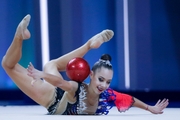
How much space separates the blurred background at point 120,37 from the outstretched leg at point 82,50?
98 cm

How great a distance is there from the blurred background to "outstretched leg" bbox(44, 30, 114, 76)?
0.98 meters

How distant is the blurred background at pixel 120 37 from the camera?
2852mm

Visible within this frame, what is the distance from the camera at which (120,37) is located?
287 cm

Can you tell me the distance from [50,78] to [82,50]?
404 mm

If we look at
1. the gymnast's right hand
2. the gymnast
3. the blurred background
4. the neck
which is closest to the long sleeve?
the gymnast

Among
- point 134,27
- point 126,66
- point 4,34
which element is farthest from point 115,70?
point 4,34

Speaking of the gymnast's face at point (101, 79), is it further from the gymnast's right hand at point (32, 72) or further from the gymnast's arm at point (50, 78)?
the gymnast's right hand at point (32, 72)

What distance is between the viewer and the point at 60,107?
163 cm

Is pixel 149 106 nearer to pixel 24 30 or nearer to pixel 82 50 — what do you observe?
pixel 82 50

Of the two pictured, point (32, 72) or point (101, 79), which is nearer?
point (32, 72)

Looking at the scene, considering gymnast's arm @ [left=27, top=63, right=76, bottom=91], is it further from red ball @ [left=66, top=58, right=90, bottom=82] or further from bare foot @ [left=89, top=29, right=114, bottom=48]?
bare foot @ [left=89, top=29, right=114, bottom=48]

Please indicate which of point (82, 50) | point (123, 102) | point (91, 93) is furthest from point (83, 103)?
point (82, 50)

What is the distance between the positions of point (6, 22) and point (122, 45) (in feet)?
2.97

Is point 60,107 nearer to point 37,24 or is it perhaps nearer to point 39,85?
point 39,85
